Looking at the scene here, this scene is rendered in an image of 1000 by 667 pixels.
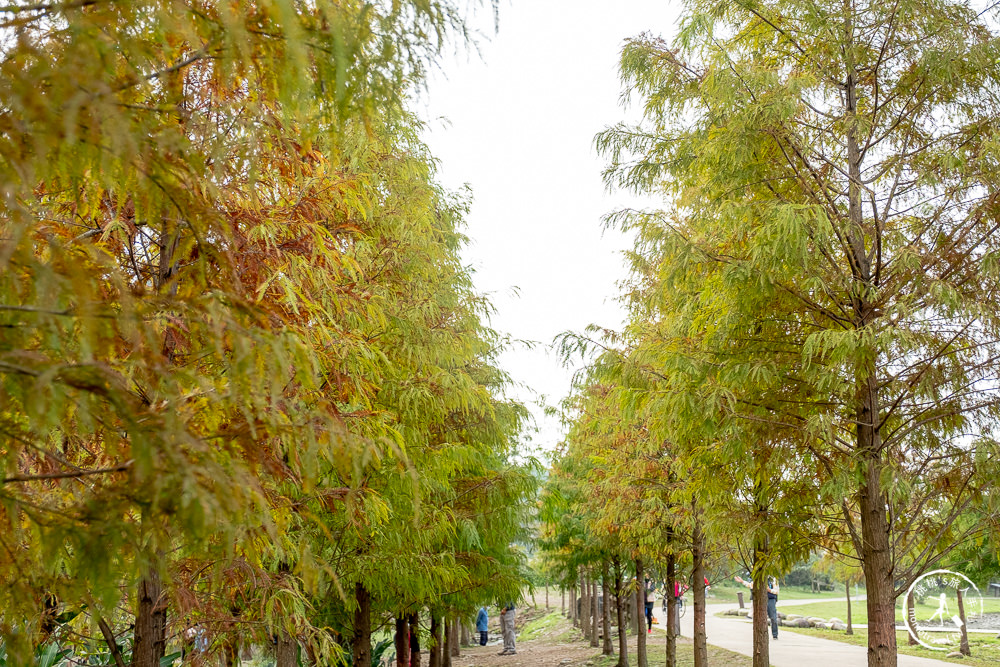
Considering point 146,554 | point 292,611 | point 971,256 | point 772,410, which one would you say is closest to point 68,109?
point 146,554

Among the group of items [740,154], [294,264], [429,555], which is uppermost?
[740,154]

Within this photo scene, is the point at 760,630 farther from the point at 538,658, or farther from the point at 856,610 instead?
the point at 856,610

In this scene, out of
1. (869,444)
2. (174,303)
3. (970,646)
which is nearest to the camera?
(174,303)

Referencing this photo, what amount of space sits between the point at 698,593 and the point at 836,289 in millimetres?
7212

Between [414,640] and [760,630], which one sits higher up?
[760,630]

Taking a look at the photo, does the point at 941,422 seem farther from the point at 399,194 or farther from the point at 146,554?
the point at 146,554

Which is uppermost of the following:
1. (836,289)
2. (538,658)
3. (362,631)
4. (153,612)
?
(836,289)

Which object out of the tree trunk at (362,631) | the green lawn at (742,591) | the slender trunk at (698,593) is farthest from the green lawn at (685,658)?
the green lawn at (742,591)

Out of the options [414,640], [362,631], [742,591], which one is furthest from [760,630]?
[742,591]

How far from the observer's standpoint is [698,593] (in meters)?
12.3

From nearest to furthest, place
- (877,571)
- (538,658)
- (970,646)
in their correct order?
(877,571), (970,646), (538,658)

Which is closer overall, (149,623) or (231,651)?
(149,623)

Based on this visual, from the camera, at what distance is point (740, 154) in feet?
21.4

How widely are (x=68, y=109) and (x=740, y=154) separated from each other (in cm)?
573
